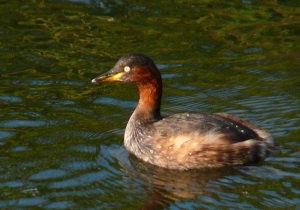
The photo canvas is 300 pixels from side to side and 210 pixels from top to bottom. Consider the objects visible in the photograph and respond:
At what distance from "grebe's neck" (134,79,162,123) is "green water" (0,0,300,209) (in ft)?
1.46

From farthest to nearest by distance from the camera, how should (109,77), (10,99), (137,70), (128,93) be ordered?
1. (128,93)
2. (10,99)
3. (109,77)
4. (137,70)

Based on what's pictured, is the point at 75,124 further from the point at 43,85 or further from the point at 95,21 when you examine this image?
the point at 95,21

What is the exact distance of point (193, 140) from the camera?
8.62 m

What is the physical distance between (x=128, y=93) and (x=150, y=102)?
1.51 m

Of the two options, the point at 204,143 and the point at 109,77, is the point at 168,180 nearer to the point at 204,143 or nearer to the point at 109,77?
the point at 204,143

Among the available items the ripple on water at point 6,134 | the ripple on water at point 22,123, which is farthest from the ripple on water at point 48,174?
the ripple on water at point 22,123

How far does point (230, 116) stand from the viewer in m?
9.16

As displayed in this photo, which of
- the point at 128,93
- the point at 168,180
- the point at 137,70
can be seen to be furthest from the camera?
the point at 128,93

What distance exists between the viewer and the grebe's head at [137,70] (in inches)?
368

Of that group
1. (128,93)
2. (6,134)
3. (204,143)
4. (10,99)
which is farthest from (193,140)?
(10,99)

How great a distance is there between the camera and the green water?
804 cm

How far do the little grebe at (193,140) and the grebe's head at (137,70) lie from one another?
11 mm

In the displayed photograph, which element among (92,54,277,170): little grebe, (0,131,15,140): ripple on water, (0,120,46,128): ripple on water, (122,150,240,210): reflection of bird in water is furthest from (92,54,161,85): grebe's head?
(0,131,15,140): ripple on water

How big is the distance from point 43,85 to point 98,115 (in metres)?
1.23
